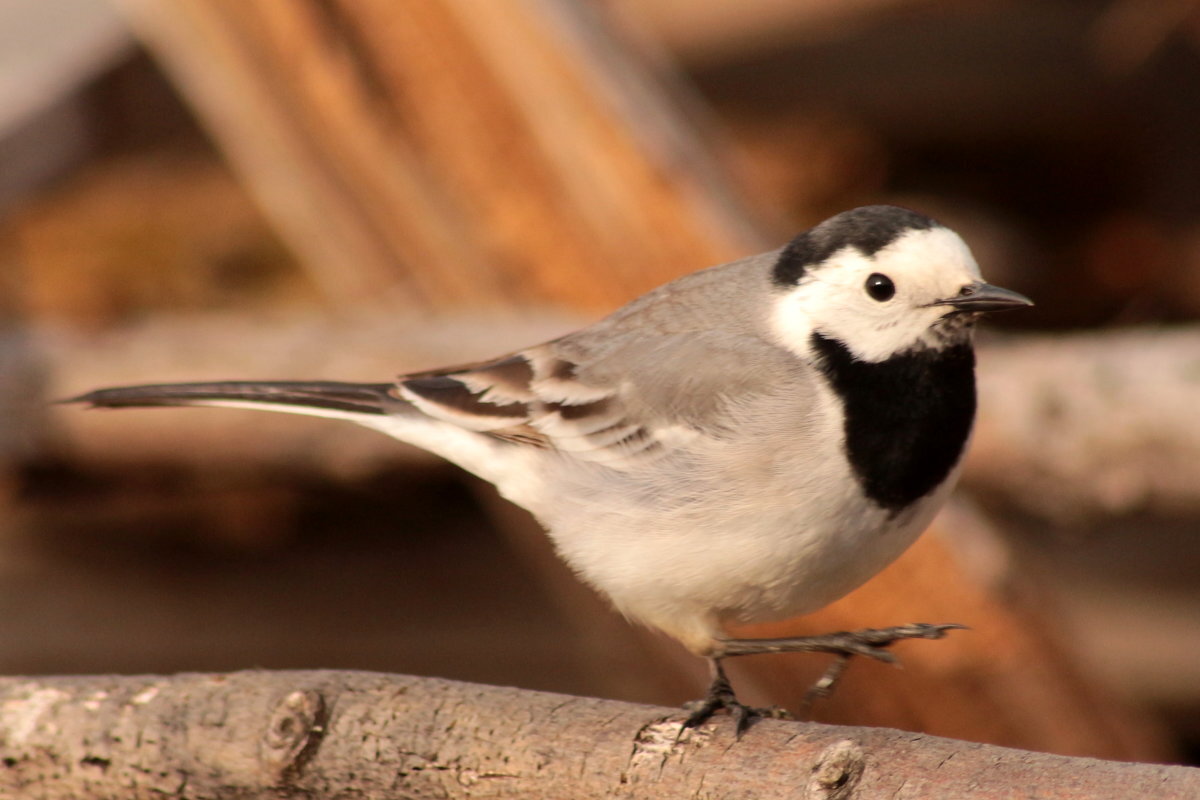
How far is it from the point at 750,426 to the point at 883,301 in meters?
0.32

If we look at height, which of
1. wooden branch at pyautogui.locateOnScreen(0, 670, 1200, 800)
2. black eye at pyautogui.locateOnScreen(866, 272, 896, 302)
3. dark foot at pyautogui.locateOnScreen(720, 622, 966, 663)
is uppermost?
black eye at pyautogui.locateOnScreen(866, 272, 896, 302)

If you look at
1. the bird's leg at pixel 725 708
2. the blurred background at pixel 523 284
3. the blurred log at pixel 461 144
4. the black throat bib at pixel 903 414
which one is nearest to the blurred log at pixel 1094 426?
the blurred background at pixel 523 284

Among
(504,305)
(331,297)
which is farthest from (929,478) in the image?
(331,297)

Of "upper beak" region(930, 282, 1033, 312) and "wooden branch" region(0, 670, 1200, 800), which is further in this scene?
"upper beak" region(930, 282, 1033, 312)

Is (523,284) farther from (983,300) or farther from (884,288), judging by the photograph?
(983,300)

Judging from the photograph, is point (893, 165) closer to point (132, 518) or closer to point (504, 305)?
point (504, 305)

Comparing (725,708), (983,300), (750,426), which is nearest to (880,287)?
(983,300)

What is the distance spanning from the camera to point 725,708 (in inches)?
84.2

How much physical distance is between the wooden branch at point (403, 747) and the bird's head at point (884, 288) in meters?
0.75

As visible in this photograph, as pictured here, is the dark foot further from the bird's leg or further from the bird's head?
the bird's head

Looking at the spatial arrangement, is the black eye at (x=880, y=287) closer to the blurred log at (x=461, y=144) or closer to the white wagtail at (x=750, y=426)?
the white wagtail at (x=750, y=426)

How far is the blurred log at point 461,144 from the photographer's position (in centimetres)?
357

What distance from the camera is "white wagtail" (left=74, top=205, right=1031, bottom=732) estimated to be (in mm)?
2316

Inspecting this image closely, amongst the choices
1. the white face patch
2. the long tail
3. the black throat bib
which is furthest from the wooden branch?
the white face patch
